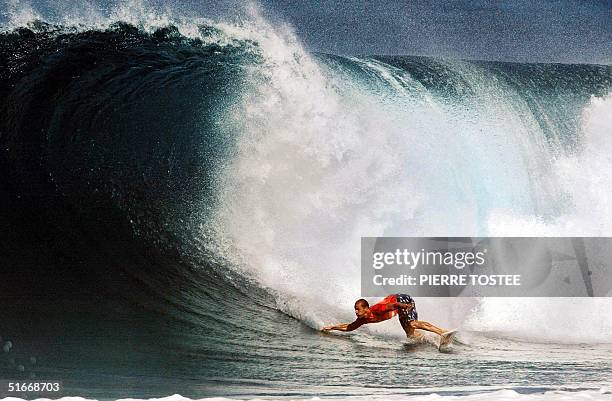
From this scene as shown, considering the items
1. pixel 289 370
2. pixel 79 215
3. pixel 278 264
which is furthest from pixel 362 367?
pixel 79 215

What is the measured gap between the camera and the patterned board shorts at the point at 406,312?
10.7 feet

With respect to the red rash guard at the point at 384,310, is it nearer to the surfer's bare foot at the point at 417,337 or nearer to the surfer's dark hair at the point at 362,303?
the surfer's dark hair at the point at 362,303

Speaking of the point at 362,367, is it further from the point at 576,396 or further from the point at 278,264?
the point at 576,396

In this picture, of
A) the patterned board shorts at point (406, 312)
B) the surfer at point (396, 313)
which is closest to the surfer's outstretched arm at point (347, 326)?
the surfer at point (396, 313)

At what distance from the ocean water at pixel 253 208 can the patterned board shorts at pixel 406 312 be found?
46mm

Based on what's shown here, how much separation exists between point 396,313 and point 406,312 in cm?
5

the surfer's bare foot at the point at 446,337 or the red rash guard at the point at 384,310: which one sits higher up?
the red rash guard at the point at 384,310

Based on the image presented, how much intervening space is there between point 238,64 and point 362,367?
5.54 ft

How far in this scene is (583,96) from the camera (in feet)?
11.9

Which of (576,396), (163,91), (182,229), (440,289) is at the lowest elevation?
(576,396)

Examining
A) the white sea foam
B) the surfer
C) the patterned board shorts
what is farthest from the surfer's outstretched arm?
the white sea foam

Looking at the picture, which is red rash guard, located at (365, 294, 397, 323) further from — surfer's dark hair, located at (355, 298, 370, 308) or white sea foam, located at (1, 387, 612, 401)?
white sea foam, located at (1, 387, 612, 401)

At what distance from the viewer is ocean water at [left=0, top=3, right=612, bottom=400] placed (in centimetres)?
323

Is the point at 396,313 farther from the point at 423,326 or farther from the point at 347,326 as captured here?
the point at 347,326
